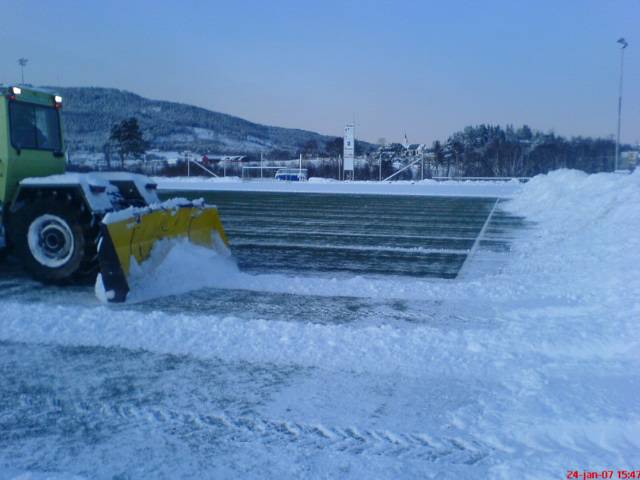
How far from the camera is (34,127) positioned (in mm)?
9117

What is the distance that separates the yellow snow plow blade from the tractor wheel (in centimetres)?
74

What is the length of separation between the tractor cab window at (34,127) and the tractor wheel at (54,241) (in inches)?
38.9

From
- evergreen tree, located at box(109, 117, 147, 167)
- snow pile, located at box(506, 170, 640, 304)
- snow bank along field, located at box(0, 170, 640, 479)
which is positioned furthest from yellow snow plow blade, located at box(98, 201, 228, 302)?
evergreen tree, located at box(109, 117, 147, 167)

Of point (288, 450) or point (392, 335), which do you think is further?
point (392, 335)

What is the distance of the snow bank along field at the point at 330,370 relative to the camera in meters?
4.03

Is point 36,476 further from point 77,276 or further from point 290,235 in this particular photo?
point 290,235

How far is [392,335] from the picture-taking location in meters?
6.37

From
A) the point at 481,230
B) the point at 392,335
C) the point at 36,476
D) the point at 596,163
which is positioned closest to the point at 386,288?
the point at 392,335

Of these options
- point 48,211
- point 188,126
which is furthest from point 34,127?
point 188,126

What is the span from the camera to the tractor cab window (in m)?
8.77

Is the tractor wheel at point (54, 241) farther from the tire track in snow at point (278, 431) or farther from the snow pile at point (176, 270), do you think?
the tire track in snow at point (278, 431)

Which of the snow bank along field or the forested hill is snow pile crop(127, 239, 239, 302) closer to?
the snow bank along field

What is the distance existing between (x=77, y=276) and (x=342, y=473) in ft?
19.3

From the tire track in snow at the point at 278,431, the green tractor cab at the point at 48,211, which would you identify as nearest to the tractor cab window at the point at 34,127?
the green tractor cab at the point at 48,211
